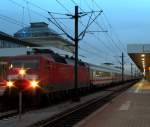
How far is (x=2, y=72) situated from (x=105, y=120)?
11.2m

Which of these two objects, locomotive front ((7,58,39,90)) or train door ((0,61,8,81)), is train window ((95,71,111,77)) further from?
locomotive front ((7,58,39,90))

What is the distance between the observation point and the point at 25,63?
25953 mm

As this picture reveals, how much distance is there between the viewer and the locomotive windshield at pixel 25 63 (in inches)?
1011

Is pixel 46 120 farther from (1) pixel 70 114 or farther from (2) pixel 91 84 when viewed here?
(2) pixel 91 84

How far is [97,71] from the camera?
5206cm

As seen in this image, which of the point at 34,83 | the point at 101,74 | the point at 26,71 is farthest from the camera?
the point at 101,74

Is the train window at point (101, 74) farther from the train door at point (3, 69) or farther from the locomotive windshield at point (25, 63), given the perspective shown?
the locomotive windshield at point (25, 63)

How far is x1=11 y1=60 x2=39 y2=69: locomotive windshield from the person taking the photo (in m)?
25.7

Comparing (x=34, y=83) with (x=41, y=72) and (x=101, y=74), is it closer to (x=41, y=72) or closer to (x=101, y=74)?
(x=41, y=72)

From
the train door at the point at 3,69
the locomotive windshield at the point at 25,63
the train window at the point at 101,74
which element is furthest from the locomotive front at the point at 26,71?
the train window at the point at 101,74

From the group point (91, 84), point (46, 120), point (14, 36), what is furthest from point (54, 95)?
point (14, 36)

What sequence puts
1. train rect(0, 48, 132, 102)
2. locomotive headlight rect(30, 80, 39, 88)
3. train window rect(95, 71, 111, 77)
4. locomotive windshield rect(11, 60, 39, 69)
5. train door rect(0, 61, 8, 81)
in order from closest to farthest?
1. locomotive headlight rect(30, 80, 39, 88)
2. train rect(0, 48, 132, 102)
3. locomotive windshield rect(11, 60, 39, 69)
4. train door rect(0, 61, 8, 81)
5. train window rect(95, 71, 111, 77)

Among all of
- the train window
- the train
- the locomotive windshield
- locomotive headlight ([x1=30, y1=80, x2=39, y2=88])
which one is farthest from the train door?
the train window

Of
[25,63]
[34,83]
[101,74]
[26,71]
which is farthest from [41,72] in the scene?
[101,74]
